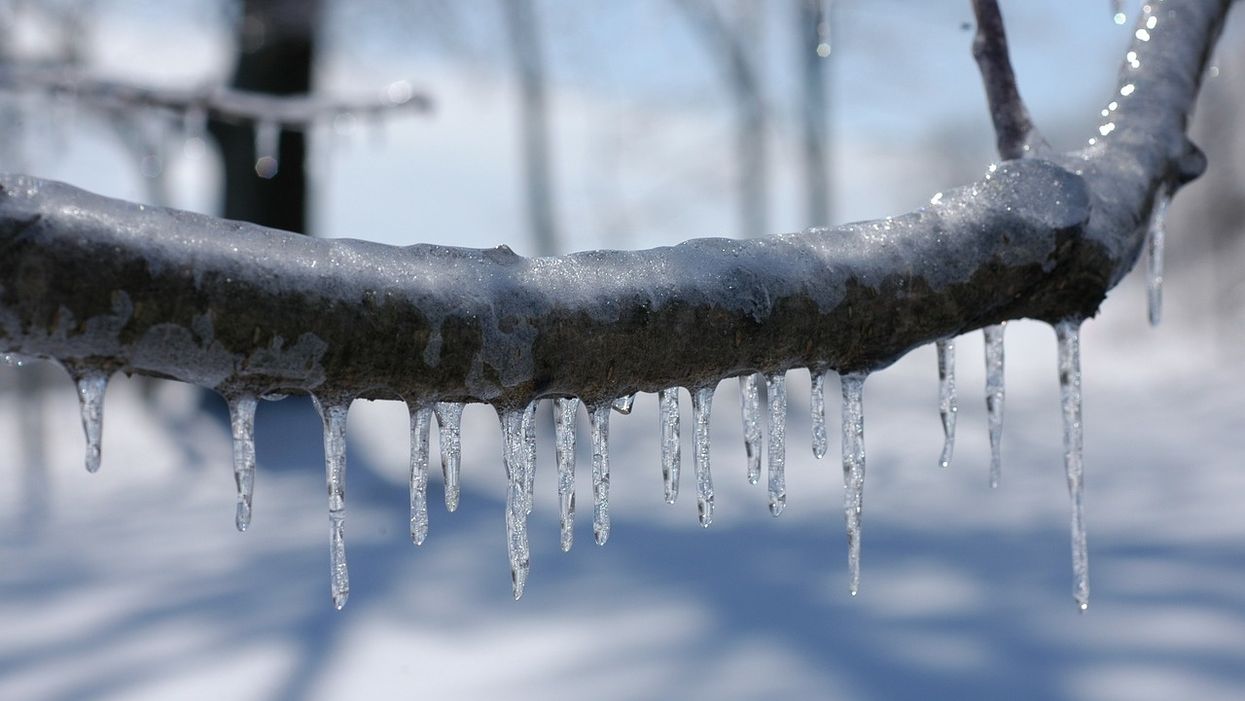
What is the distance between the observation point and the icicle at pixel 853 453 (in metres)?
1.39

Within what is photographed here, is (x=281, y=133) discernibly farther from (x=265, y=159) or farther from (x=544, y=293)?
(x=544, y=293)

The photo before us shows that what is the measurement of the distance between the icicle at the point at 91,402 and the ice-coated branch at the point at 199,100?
3.58 meters

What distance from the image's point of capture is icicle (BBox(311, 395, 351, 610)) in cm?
102

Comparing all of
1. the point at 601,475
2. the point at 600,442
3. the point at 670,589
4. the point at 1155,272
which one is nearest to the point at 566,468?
the point at 601,475

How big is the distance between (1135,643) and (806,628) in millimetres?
1017

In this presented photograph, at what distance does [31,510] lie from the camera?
5684mm

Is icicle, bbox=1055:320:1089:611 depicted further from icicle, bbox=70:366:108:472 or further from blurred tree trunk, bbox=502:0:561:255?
blurred tree trunk, bbox=502:0:561:255

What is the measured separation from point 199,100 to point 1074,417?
3935 mm

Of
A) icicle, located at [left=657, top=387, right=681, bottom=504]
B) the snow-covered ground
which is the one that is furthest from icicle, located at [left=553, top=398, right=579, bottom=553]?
the snow-covered ground

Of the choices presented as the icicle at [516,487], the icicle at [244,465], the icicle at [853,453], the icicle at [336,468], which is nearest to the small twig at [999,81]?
the icicle at [853,453]

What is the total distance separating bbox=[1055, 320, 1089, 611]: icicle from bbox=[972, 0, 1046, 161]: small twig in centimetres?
30

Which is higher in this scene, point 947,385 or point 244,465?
point 947,385

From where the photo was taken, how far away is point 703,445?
155 cm

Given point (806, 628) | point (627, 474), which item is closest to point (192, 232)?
point (806, 628)
